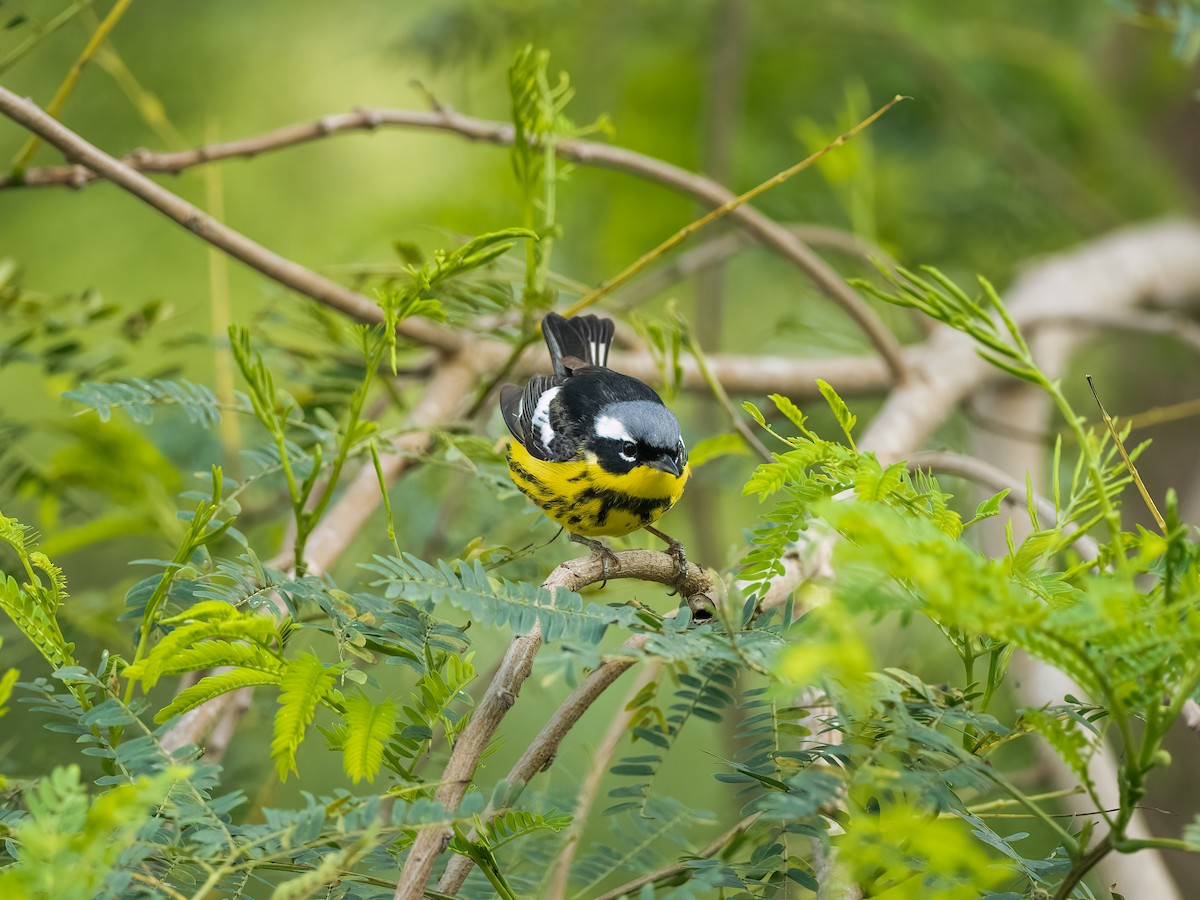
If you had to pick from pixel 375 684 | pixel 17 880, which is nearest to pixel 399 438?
pixel 375 684

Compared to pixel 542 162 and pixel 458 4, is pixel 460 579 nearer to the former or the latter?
pixel 542 162

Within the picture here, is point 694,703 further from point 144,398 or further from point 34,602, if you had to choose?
point 144,398

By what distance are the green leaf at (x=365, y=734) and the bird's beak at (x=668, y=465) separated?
106 centimetres

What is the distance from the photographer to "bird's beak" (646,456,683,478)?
6.15 feet

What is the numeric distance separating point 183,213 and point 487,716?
3.44ft

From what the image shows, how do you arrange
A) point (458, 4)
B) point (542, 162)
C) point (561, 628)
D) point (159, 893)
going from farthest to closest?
point (458, 4) → point (542, 162) → point (561, 628) → point (159, 893)

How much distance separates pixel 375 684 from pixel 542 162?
989 mm

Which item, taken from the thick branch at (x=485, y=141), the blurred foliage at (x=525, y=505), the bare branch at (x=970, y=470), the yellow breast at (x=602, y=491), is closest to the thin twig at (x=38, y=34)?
the blurred foliage at (x=525, y=505)

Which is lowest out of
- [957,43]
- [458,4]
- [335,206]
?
[335,206]

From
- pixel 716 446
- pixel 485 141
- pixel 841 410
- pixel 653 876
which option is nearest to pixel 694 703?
pixel 653 876

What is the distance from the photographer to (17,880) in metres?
0.60

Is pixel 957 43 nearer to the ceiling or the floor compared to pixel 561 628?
nearer to the ceiling

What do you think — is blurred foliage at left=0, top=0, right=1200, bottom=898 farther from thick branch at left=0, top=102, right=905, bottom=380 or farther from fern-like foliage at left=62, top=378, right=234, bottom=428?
thick branch at left=0, top=102, right=905, bottom=380

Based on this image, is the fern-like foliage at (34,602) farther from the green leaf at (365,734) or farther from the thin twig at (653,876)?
the thin twig at (653,876)
